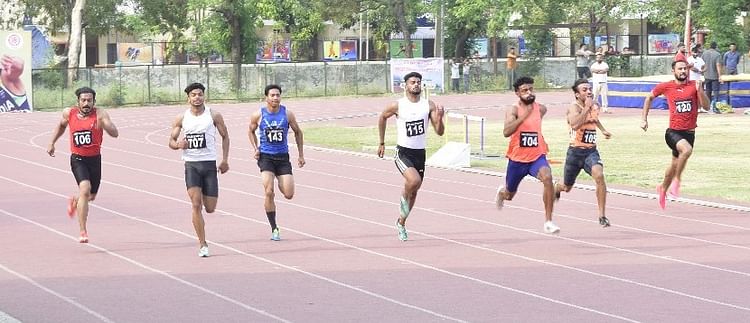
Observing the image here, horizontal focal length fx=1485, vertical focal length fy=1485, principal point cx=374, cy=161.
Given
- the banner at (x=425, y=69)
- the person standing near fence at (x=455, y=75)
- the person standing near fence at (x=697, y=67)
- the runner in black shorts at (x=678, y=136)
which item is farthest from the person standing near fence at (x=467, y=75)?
the runner in black shorts at (x=678, y=136)

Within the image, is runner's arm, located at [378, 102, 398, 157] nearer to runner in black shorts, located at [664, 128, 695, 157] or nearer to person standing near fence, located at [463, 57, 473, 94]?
runner in black shorts, located at [664, 128, 695, 157]

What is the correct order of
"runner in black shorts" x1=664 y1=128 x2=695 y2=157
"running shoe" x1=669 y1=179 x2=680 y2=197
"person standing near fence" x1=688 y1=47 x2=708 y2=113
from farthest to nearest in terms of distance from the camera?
"person standing near fence" x1=688 y1=47 x2=708 y2=113 → "running shoe" x1=669 y1=179 x2=680 y2=197 → "runner in black shorts" x1=664 y1=128 x2=695 y2=157

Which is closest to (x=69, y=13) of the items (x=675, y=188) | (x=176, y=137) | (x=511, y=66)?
(x=511, y=66)

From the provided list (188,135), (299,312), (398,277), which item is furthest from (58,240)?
(299,312)

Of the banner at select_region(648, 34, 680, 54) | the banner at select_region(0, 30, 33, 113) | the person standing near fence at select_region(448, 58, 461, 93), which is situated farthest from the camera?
the banner at select_region(648, 34, 680, 54)

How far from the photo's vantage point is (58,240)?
15.6 meters

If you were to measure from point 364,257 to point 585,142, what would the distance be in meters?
3.69

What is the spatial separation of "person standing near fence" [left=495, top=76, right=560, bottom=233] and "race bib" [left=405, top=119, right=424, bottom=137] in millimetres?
855

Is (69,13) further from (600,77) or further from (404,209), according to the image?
(404,209)

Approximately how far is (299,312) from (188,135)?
13.5 feet

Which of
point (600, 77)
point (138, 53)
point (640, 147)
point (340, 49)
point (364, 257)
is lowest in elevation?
point (364, 257)

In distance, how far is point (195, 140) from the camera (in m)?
14.3

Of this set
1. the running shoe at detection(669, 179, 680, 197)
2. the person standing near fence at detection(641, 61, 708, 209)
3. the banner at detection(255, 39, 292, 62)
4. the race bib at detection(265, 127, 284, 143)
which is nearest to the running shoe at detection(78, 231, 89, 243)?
the race bib at detection(265, 127, 284, 143)

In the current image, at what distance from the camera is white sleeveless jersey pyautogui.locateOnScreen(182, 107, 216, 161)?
46.9ft
